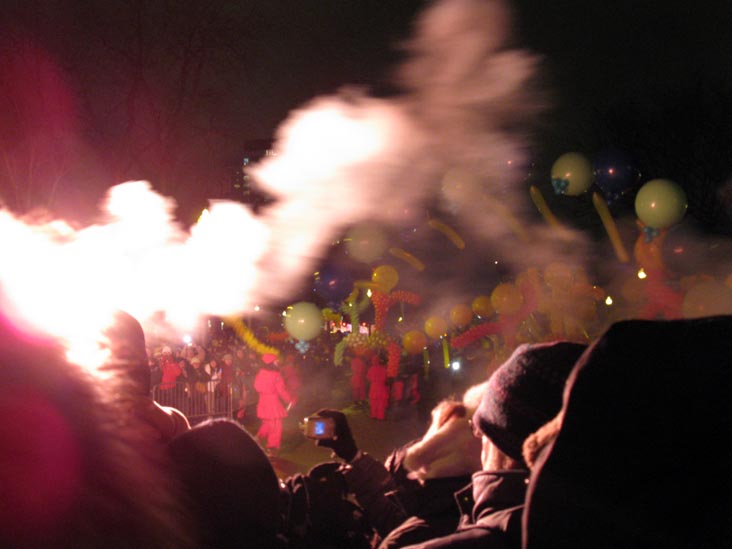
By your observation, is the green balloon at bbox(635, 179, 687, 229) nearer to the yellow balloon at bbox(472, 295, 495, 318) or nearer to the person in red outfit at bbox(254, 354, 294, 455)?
the yellow balloon at bbox(472, 295, 495, 318)

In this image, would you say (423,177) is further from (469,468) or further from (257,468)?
(257,468)

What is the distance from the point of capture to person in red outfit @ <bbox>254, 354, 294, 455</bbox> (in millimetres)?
9641

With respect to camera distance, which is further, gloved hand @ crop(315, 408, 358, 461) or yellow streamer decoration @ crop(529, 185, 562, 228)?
yellow streamer decoration @ crop(529, 185, 562, 228)

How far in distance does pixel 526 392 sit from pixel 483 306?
9413mm

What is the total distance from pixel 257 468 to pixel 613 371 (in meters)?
1.09

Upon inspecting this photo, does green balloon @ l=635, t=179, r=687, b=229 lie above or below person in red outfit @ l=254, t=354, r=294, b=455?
above

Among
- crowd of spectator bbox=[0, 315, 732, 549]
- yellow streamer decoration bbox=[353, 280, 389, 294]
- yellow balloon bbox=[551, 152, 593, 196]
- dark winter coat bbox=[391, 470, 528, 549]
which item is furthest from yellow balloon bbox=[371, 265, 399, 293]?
crowd of spectator bbox=[0, 315, 732, 549]

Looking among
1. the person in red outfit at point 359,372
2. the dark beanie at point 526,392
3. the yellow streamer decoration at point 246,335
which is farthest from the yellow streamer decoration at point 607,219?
the dark beanie at point 526,392

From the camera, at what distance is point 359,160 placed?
628cm

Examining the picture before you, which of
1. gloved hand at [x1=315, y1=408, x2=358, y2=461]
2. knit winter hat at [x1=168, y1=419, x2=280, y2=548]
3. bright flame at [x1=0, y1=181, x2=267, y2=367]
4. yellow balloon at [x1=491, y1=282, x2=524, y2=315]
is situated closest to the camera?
knit winter hat at [x1=168, y1=419, x2=280, y2=548]

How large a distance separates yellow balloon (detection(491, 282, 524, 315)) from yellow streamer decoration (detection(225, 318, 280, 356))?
14.1ft

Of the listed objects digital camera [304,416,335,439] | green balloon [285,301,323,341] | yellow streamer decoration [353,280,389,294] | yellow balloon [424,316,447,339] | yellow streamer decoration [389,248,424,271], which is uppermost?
yellow streamer decoration [389,248,424,271]

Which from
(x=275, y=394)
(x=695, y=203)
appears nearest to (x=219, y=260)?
(x=275, y=394)

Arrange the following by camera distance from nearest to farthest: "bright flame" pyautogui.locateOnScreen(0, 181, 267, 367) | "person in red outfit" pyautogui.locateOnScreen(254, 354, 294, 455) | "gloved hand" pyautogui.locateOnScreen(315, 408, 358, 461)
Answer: "gloved hand" pyautogui.locateOnScreen(315, 408, 358, 461)
"bright flame" pyautogui.locateOnScreen(0, 181, 267, 367)
"person in red outfit" pyautogui.locateOnScreen(254, 354, 294, 455)
